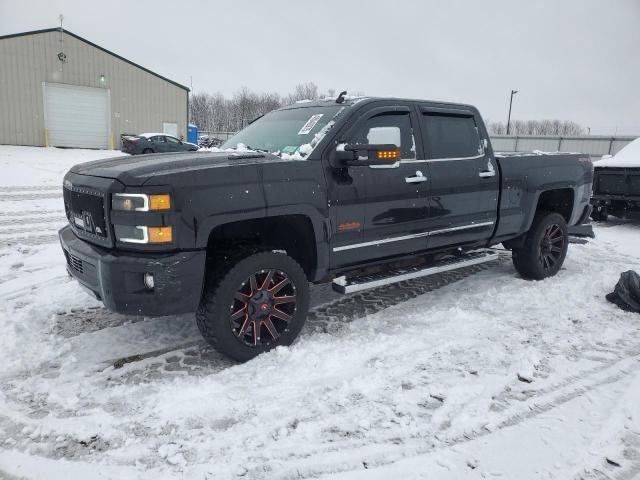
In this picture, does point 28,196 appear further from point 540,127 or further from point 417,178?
point 540,127

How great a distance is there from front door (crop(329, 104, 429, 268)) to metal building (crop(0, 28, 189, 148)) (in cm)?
2696

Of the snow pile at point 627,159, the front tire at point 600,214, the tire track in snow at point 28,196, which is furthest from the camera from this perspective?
the front tire at point 600,214

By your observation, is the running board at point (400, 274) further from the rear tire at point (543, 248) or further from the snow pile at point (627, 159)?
the snow pile at point (627, 159)

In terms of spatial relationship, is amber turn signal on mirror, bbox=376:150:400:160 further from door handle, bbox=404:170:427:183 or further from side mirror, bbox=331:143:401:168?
door handle, bbox=404:170:427:183

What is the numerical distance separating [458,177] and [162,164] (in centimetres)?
275

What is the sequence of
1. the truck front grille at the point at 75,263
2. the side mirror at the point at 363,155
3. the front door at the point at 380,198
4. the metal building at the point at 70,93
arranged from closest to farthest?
the truck front grille at the point at 75,263 < the side mirror at the point at 363,155 < the front door at the point at 380,198 < the metal building at the point at 70,93

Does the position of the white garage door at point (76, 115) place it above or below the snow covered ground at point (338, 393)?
above

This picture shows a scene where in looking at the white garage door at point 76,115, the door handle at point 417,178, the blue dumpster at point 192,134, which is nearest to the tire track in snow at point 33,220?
the door handle at point 417,178

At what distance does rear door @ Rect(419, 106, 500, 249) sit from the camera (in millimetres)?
4465

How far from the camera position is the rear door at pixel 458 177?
176 inches

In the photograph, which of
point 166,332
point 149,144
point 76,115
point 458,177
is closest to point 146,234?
point 166,332

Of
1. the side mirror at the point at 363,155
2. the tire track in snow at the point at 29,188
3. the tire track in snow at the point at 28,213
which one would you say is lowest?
the tire track in snow at the point at 28,213

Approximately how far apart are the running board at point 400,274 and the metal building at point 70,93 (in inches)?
1064

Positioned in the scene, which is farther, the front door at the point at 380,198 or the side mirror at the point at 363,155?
the front door at the point at 380,198
